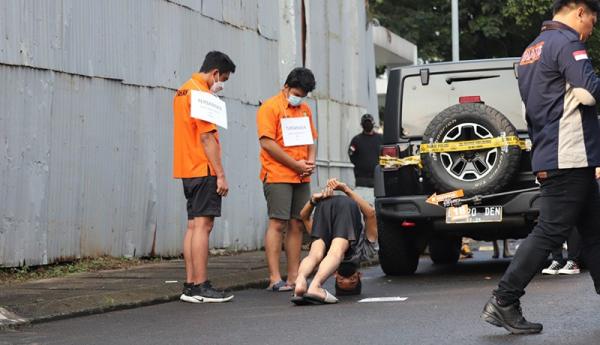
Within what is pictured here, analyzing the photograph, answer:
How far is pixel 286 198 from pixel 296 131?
561mm

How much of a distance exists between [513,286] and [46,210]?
538 centimetres

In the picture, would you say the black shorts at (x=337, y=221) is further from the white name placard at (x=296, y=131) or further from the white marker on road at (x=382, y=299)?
the white name placard at (x=296, y=131)

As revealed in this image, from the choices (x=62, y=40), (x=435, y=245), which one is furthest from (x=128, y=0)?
(x=435, y=245)

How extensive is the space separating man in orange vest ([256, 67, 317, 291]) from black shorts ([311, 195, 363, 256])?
93cm

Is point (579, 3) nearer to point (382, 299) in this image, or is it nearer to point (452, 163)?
point (382, 299)

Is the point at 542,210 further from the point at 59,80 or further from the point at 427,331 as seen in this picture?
the point at 59,80

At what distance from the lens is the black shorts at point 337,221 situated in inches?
388

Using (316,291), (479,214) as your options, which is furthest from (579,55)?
(479,214)

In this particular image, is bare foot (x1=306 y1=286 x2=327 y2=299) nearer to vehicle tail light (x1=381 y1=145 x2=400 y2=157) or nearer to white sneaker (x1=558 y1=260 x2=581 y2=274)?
vehicle tail light (x1=381 y1=145 x2=400 y2=157)

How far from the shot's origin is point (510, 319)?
285 inches

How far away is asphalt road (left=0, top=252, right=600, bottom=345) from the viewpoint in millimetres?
7348

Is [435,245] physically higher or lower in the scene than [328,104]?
lower

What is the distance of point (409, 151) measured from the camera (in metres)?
11.9

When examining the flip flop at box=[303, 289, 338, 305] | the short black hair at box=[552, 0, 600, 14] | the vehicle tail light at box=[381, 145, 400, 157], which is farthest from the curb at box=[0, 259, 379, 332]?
the short black hair at box=[552, 0, 600, 14]
